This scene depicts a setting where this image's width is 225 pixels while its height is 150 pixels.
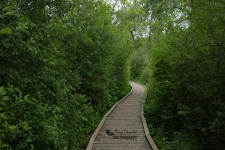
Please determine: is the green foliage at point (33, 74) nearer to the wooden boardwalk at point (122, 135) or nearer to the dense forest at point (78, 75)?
the dense forest at point (78, 75)

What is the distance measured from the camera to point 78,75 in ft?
24.0

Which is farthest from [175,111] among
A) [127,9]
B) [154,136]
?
[127,9]

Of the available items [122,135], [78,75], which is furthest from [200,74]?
[78,75]

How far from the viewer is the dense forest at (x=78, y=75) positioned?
343 centimetres

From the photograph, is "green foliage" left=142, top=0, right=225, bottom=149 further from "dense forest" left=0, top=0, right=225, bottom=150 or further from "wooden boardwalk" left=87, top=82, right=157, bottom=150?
"wooden boardwalk" left=87, top=82, right=157, bottom=150

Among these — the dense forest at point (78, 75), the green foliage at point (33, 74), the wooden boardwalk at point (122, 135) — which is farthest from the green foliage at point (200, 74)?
the green foliage at point (33, 74)

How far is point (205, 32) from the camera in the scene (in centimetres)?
679

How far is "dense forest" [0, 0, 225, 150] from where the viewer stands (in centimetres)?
343

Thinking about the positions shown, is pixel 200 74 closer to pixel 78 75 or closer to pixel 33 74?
pixel 78 75

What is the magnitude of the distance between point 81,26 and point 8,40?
A: 14.0 ft

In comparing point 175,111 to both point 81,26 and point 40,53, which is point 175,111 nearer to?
point 81,26

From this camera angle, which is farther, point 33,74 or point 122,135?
point 122,135

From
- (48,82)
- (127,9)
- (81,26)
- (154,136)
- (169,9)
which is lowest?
(154,136)

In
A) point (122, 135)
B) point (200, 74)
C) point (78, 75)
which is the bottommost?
point (122, 135)
